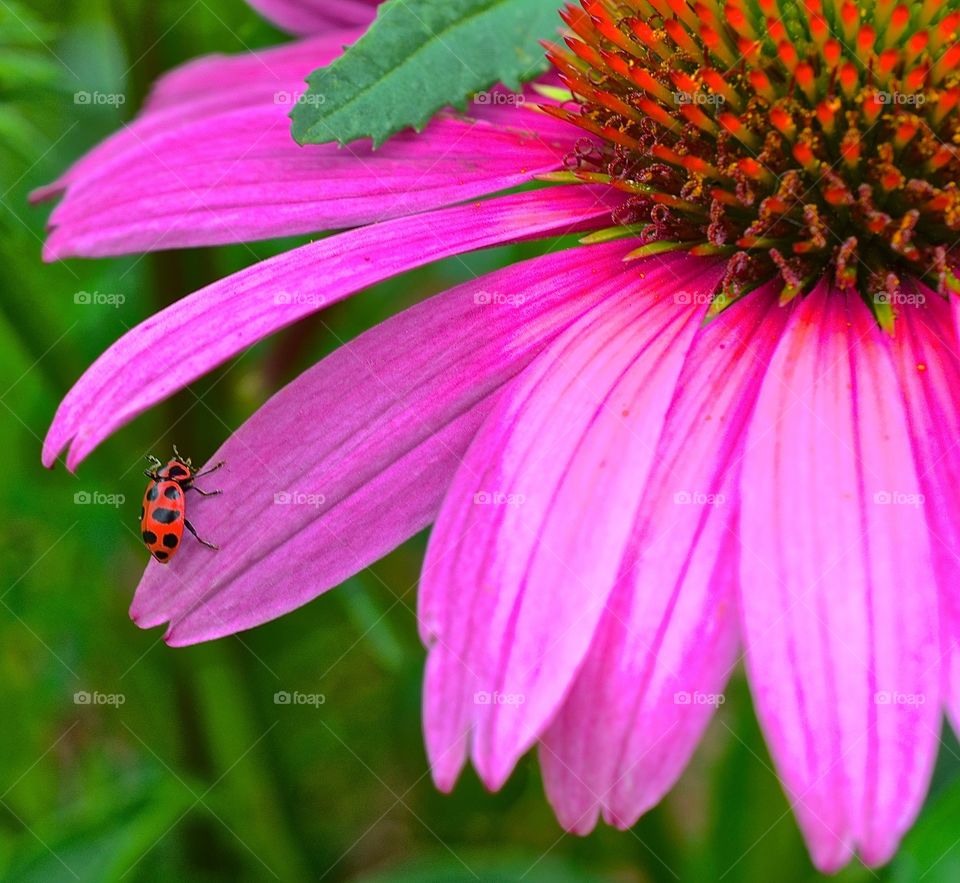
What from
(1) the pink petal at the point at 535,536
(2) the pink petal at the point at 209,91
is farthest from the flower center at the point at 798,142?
(2) the pink petal at the point at 209,91

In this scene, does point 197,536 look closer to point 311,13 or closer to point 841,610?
point 841,610

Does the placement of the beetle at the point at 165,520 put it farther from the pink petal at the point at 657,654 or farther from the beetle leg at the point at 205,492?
the pink petal at the point at 657,654

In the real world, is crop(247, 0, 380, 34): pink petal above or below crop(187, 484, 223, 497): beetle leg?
above

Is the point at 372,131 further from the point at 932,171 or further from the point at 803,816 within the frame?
the point at 803,816

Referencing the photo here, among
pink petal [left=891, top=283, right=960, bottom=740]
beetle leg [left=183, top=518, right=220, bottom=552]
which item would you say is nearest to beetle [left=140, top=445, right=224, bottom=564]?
beetle leg [left=183, top=518, right=220, bottom=552]

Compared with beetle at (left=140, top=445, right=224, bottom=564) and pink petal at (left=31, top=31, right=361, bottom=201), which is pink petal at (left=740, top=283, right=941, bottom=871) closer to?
beetle at (left=140, top=445, right=224, bottom=564)

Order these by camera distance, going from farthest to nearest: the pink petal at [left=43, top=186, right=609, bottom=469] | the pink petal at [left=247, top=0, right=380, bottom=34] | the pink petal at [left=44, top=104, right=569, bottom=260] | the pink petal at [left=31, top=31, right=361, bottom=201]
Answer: the pink petal at [left=247, top=0, right=380, bottom=34] < the pink petal at [left=31, top=31, right=361, bottom=201] < the pink petal at [left=44, top=104, right=569, bottom=260] < the pink petal at [left=43, top=186, right=609, bottom=469]

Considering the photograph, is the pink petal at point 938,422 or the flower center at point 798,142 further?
the flower center at point 798,142

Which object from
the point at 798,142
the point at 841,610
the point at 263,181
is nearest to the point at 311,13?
the point at 263,181
